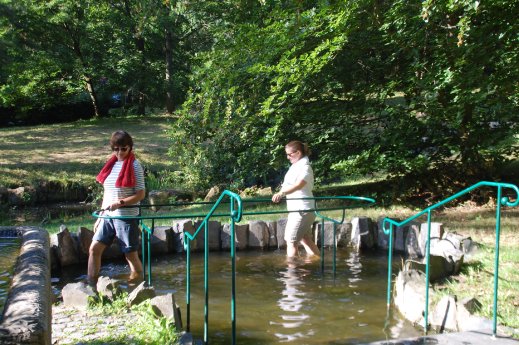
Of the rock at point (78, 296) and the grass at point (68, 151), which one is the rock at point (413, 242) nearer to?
the rock at point (78, 296)

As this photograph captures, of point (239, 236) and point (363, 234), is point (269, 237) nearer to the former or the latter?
point (239, 236)

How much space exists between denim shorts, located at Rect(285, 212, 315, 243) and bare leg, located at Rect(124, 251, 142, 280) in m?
1.75

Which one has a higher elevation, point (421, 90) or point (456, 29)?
point (456, 29)

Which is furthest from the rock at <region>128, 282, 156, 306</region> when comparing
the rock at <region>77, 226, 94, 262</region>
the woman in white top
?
the rock at <region>77, 226, 94, 262</region>

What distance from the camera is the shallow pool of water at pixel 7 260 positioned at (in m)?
Result: 3.47

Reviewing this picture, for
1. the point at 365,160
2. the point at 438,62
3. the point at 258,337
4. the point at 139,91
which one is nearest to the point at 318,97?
the point at 365,160

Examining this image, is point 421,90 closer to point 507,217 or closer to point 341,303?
point 507,217

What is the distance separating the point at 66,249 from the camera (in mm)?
6781

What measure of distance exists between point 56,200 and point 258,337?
993cm

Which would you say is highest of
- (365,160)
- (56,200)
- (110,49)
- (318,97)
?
(110,49)

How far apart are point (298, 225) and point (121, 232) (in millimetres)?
2010

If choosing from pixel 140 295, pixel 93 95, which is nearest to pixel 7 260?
pixel 140 295

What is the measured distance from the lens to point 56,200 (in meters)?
13.1

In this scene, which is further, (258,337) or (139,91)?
(139,91)
